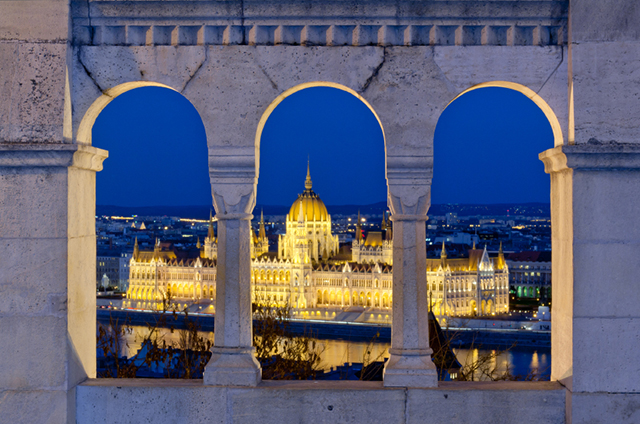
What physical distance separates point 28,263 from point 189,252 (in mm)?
98185

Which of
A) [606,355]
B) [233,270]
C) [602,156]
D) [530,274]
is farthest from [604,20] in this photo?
[530,274]

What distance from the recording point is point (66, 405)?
14.3 ft

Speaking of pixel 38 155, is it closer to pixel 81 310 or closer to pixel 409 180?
pixel 81 310

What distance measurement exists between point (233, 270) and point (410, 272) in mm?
1196

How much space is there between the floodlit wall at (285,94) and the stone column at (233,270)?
1 cm

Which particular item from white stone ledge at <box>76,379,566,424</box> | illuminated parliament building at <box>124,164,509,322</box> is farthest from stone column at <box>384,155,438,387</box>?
illuminated parliament building at <box>124,164,509,322</box>

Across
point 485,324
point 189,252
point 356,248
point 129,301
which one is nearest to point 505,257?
point 356,248

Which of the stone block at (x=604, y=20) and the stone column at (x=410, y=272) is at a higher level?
the stone block at (x=604, y=20)

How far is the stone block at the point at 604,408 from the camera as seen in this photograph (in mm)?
4262

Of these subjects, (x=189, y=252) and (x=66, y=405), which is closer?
(x=66, y=405)

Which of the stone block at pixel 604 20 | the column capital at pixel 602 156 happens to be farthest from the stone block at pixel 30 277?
the stone block at pixel 604 20

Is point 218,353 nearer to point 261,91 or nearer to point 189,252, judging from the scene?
point 261,91

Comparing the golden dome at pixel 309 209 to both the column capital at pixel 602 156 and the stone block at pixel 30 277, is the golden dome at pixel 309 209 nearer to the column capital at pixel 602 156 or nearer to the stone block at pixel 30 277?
the stone block at pixel 30 277

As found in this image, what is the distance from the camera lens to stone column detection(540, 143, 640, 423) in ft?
14.0
